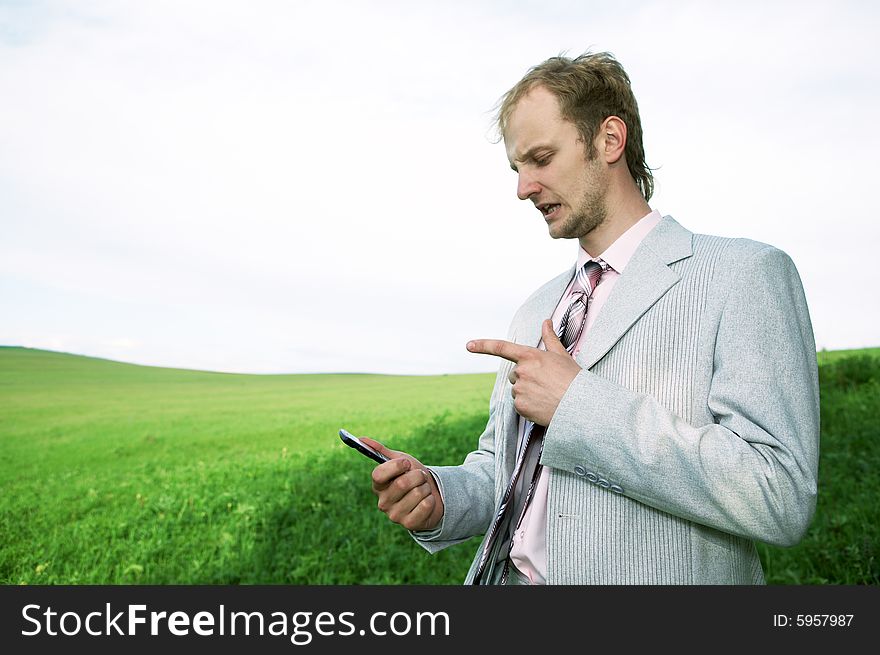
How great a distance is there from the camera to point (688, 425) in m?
1.66

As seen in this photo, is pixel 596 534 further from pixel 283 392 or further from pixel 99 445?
pixel 283 392

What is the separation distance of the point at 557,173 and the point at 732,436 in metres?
0.94

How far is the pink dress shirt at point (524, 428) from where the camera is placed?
192 cm

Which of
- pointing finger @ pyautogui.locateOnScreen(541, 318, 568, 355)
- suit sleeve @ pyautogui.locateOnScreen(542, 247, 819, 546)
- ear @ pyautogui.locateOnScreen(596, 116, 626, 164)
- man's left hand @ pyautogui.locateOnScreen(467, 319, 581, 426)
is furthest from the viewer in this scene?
ear @ pyautogui.locateOnScreen(596, 116, 626, 164)

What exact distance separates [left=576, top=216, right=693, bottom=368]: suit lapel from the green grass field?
386 centimetres

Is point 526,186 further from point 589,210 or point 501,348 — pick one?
point 501,348

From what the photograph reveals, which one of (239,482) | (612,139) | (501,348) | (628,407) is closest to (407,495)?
(501,348)

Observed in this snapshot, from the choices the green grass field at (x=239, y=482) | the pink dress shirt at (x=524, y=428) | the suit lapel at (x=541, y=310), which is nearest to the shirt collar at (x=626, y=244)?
the pink dress shirt at (x=524, y=428)

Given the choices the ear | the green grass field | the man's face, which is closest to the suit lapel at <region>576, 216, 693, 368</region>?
the man's face

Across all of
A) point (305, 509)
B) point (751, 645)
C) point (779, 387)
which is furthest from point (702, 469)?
point (305, 509)

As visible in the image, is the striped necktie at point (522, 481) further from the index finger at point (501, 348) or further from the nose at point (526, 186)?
the nose at point (526, 186)

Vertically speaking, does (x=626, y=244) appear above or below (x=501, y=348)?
above

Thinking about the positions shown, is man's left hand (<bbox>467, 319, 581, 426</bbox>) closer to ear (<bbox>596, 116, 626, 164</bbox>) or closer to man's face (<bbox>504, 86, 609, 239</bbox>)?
man's face (<bbox>504, 86, 609, 239</bbox>)

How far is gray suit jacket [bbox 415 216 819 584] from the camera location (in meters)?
1.63
